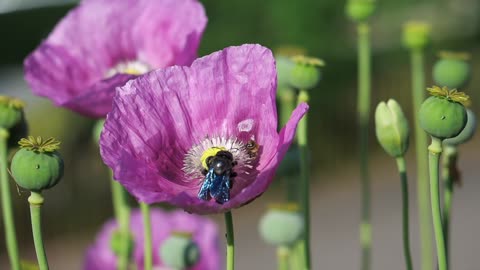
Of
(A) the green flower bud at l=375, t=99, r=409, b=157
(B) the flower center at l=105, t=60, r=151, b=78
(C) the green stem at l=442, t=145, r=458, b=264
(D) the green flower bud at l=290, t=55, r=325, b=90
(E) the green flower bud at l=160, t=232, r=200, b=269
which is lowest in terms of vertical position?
(E) the green flower bud at l=160, t=232, r=200, b=269

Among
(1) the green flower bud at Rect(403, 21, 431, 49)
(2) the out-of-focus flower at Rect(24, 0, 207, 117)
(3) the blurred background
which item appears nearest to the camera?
(2) the out-of-focus flower at Rect(24, 0, 207, 117)

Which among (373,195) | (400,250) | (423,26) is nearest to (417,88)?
(423,26)

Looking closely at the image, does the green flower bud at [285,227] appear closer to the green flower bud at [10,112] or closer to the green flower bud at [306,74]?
the green flower bud at [306,74]

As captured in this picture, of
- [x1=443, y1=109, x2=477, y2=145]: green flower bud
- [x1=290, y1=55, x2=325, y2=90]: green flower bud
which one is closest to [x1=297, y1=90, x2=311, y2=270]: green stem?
[x1=290, y1=55, x2=325, y2=90]: green flower bud

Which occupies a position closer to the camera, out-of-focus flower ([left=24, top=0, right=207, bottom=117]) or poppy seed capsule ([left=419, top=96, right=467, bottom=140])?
poppy seed capsule ([left=419, top=96, right=467, bottom=140])

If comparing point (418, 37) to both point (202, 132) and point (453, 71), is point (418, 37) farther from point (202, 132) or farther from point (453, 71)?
point (202, 132)

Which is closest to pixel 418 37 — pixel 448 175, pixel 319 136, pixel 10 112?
pixel 448 175

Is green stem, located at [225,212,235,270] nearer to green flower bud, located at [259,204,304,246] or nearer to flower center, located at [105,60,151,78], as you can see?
green flower bud, located at [259,204,304,246]
